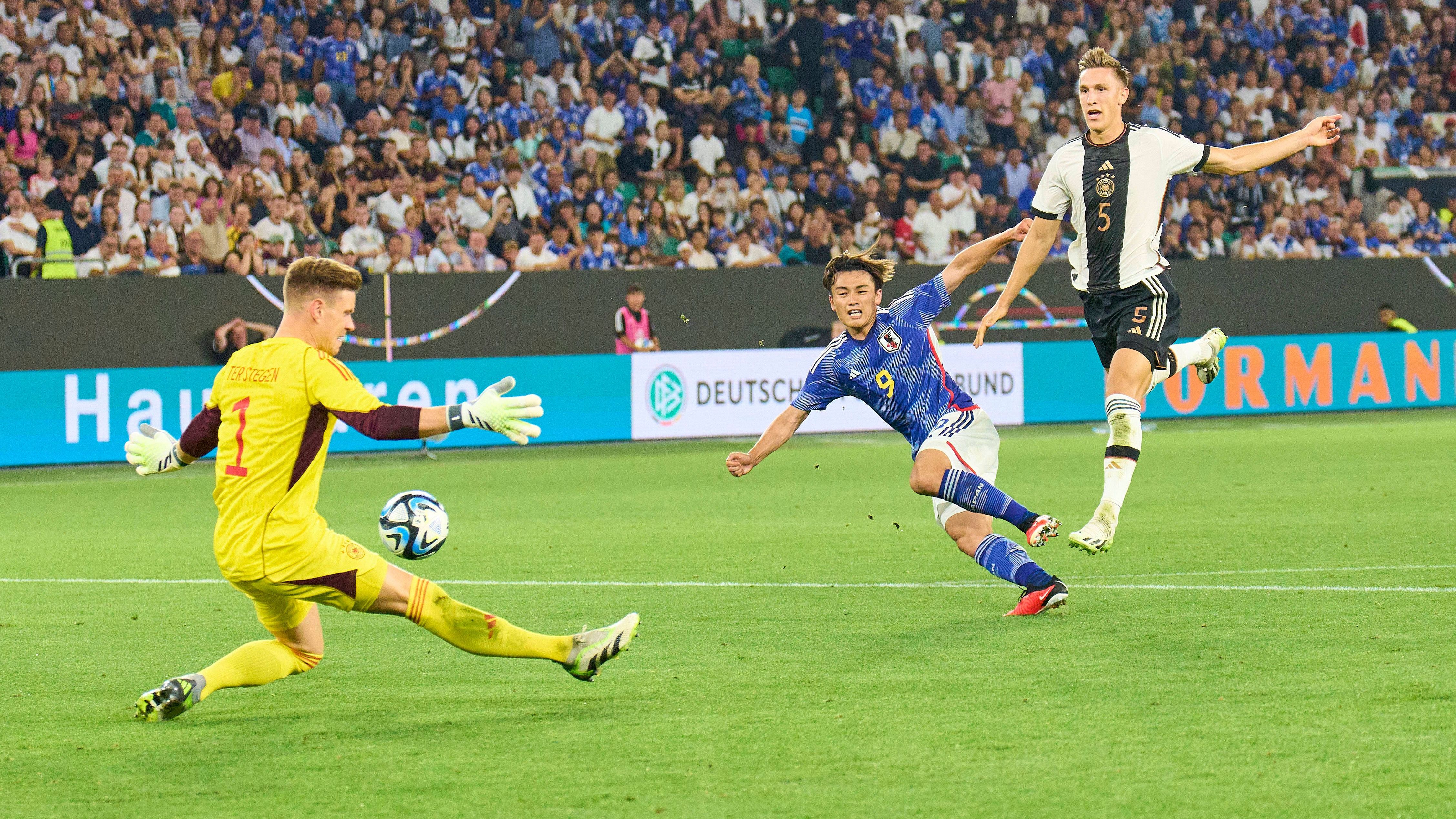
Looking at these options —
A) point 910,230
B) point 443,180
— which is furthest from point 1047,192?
point 910,230

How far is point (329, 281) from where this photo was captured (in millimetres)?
5578

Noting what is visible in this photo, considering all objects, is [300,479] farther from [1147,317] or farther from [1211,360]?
[1211,360]

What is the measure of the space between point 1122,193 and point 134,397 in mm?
11158

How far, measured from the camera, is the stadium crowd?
18.0 meters

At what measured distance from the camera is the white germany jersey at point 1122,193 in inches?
307

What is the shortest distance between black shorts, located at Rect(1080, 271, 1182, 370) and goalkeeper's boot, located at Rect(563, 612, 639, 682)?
2945mm

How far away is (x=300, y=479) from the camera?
5547 millimetres

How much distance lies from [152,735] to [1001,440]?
45.5 feet

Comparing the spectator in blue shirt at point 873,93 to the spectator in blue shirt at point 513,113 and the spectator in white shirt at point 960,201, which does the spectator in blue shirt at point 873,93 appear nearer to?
the spectator in white shirt at point 960,201

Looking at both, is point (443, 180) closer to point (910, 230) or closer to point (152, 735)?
point (910, 230)

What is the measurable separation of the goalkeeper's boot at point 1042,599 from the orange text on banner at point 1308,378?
47.4ft

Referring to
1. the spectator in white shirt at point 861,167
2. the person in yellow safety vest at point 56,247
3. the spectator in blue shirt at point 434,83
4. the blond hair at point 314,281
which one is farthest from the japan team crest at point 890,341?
the spectator in white shirt at point 861,167

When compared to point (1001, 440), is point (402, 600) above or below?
above

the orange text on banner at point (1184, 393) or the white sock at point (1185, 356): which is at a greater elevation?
the white sock at point (1185, 356)
